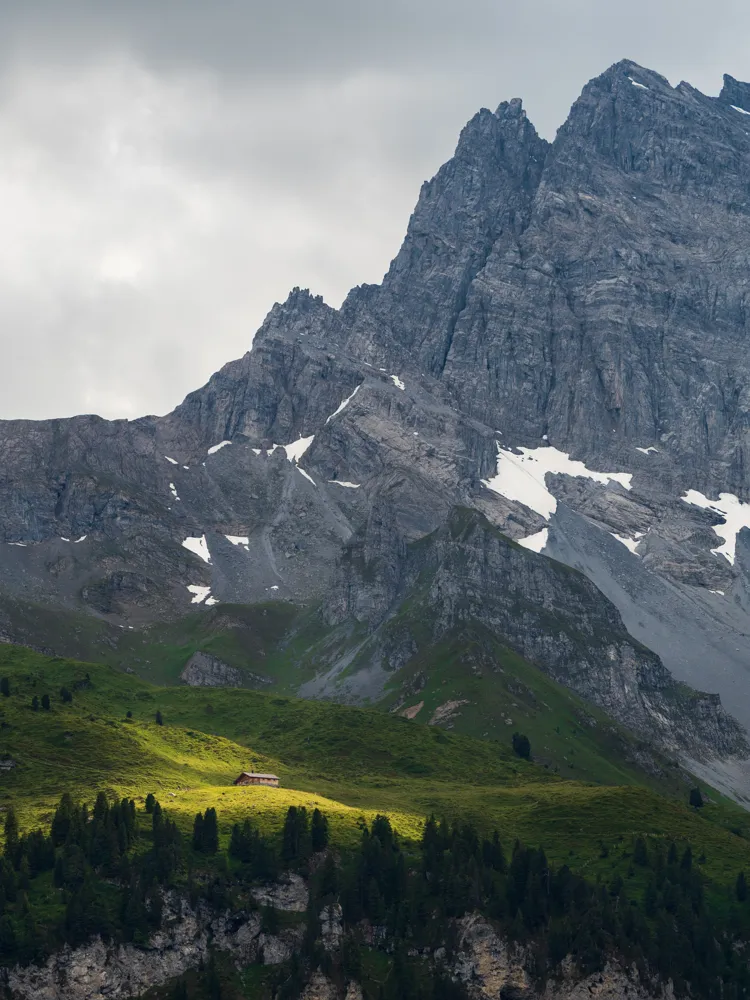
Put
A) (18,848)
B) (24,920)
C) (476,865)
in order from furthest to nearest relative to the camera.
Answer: (476,865)
(18,848)
(24,920)

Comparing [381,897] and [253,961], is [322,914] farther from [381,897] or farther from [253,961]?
[253,961]

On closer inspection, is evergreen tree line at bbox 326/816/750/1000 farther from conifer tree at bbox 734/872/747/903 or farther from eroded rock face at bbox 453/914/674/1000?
eroded rock face at bbox 453/914/674/1000

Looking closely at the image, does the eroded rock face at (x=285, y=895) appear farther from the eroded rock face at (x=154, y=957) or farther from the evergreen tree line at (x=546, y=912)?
the evergreen tree line at (x=546, y=912)

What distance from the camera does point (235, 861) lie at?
17825 cm

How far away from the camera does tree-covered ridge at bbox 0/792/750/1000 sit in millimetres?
163125

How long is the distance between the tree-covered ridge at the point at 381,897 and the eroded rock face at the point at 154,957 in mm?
1669

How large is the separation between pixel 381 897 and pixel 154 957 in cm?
3011

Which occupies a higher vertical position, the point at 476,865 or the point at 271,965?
the point at 476,865

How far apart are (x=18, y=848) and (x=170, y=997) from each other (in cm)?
2714

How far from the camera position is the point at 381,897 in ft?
575

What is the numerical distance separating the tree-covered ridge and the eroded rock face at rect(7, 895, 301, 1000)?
1669mm

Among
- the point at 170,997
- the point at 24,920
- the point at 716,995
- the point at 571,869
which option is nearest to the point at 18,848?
the point at 24,920

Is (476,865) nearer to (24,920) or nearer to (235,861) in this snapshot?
(235,861)

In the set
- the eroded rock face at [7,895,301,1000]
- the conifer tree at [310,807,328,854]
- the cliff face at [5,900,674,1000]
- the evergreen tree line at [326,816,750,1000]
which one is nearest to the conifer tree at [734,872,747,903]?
the evergreen tree line at [326,816,750,1000]
